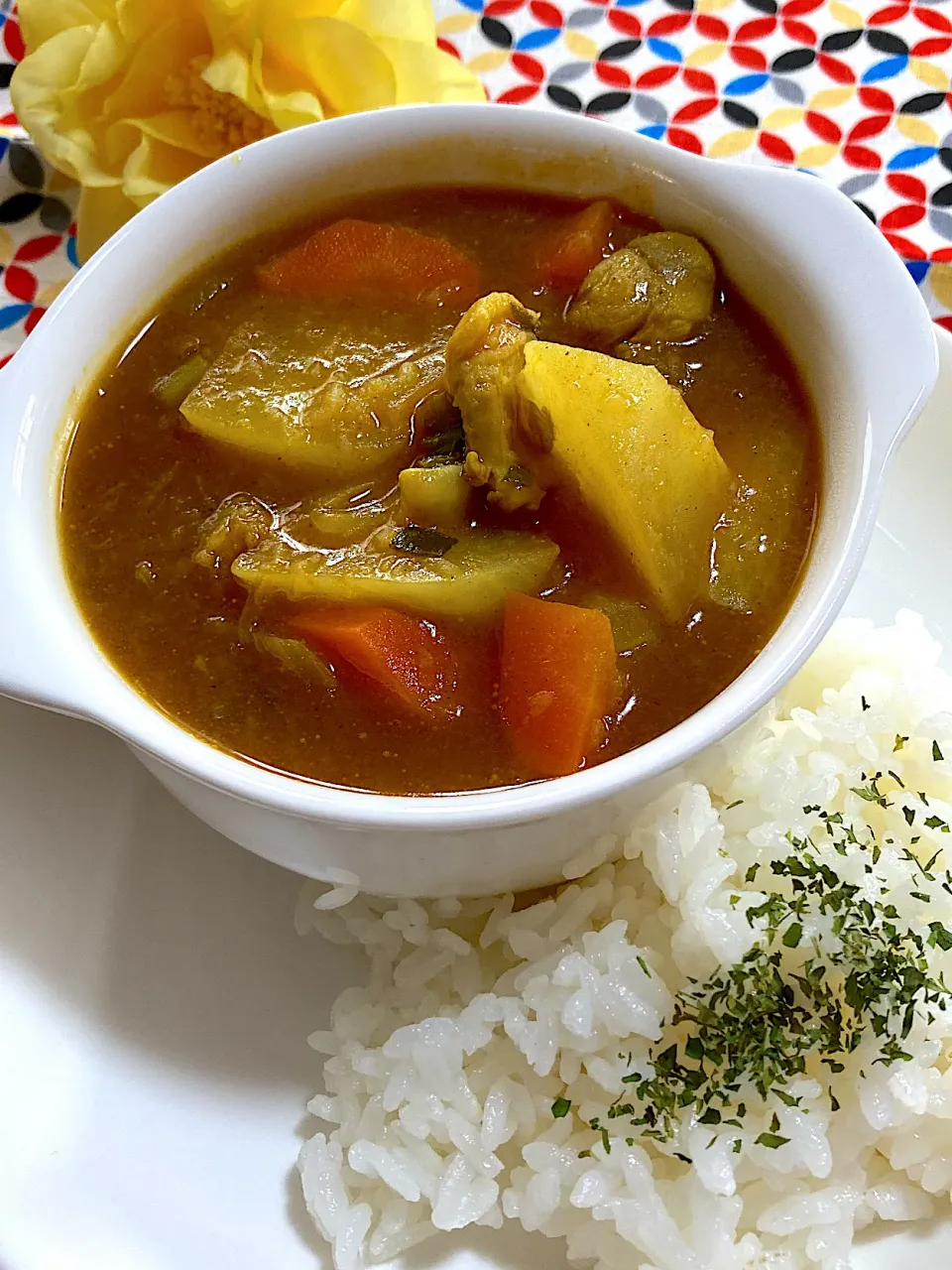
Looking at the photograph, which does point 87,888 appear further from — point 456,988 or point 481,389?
point 481,389

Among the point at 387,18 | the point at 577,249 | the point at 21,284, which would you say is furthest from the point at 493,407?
the point at 21,284

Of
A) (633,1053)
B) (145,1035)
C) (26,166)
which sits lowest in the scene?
(145,1035)

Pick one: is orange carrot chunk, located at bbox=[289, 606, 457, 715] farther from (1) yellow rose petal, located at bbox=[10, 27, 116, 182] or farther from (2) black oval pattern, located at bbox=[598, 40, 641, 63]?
(2) black oval pattern, located at bbox=[598, 40, 641, 63]

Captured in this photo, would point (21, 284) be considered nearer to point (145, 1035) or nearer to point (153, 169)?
point (153, 169)

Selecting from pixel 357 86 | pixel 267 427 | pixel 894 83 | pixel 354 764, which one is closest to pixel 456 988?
pixel 354 764

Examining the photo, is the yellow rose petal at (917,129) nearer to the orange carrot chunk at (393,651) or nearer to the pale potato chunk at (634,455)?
the pale potato chunk at (634,455)

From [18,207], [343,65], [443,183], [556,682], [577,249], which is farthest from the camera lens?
[18,207]
